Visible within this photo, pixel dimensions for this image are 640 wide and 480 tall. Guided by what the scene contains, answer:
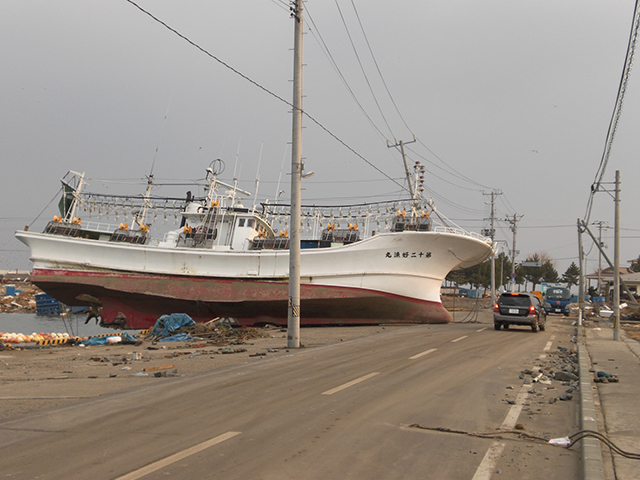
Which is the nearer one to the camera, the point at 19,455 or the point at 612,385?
the point at 19,455

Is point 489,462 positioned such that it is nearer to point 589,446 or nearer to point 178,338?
point 589,446

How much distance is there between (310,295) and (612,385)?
18.9m

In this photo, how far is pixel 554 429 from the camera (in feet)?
20.2

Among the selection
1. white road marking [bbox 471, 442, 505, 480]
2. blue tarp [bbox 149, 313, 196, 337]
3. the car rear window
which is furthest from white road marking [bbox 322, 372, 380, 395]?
the car rear window

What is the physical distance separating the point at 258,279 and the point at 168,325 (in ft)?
31.3

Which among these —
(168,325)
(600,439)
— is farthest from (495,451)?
(168,325)

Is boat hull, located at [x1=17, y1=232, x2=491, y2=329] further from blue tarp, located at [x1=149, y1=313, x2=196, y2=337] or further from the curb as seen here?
the curb

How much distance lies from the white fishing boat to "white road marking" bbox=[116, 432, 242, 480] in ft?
70.6

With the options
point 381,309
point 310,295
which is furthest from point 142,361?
point 381,309

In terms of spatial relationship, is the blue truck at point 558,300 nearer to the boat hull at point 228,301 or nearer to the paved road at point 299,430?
the boat hull at point 228,301

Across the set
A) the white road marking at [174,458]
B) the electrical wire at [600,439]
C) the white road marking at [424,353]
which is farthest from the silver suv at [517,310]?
the white road marking at [174,458]

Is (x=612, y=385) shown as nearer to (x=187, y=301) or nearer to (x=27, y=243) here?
(x=187, y=301)

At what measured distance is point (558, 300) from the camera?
4272 centimetres

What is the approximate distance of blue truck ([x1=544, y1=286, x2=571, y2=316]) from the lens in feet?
139
